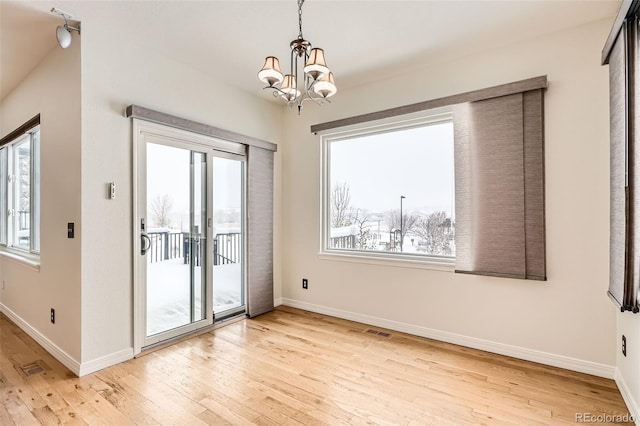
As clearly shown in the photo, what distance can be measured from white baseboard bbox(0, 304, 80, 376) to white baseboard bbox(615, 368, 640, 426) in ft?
12.3

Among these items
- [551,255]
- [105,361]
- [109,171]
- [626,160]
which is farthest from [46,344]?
[626,160]

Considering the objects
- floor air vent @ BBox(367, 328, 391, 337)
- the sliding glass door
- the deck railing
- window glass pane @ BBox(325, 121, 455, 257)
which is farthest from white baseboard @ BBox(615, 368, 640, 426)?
the deck railing

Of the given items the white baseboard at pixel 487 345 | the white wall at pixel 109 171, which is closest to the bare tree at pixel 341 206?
the white baseboard at pixel 487 345

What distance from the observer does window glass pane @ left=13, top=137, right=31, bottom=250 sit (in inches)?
145

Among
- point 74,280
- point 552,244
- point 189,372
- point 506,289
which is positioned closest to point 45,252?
point 74,280

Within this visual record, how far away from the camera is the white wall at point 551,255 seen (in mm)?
2422

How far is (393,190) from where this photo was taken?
3.52m

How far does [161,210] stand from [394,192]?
2.41 m

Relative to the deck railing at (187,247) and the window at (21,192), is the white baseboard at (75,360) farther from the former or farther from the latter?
the window at (21,192)

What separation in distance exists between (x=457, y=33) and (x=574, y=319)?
8.20 ft

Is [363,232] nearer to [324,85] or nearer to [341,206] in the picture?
[341,206]

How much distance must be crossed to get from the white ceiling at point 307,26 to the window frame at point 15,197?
→ 0.82m

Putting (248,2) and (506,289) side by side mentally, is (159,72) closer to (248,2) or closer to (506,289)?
(248,2)

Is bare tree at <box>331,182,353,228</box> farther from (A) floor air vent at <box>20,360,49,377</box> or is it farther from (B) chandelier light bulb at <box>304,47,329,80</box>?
(A) floor air vent at <box>20,360,49,377</box>
